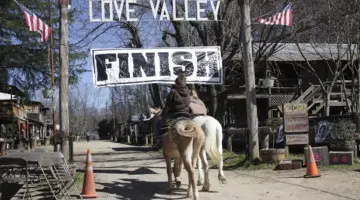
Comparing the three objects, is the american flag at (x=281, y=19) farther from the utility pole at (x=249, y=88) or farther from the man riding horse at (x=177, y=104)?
the man riding horse at (x=177, y=104)

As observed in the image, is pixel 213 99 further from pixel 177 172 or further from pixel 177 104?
pixel 177 104

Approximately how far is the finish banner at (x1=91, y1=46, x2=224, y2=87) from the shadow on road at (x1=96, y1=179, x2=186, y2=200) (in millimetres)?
3341

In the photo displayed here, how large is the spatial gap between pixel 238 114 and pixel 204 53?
20532mm

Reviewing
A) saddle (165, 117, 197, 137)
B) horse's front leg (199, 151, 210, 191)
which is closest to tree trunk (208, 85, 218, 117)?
horse's front leg (199, 151, 210, 191)

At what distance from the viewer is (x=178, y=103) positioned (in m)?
9.92

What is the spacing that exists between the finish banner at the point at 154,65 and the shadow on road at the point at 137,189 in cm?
334

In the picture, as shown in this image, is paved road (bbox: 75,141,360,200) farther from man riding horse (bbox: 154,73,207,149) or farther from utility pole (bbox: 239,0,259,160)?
man riding horse (bbox: 154,73,207,149)

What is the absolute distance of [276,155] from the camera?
13.9m

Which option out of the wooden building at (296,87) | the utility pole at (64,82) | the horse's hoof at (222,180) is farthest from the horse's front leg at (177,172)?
the wooden building at (296,87)

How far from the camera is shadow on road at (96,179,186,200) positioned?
388 inches

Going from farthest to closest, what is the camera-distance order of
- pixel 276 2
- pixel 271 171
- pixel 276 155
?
pixel 276 2
pixel 276 155
pixel 271 171

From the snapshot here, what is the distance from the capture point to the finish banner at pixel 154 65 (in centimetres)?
1380

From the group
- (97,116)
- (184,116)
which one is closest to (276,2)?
(184,116)

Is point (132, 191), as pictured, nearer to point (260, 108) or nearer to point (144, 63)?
point (144, 63)
